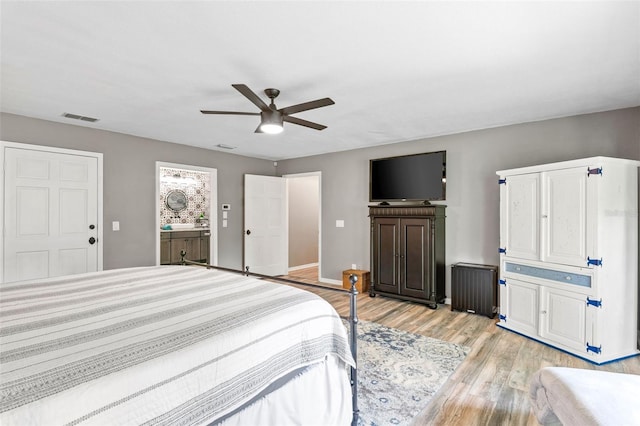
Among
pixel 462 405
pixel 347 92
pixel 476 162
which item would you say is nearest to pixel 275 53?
pixel 347 92

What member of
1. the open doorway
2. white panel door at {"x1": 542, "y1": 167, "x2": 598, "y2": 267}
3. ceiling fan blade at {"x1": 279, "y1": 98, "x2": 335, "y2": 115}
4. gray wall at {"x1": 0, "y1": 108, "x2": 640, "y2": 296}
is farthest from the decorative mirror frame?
white panel door at {"x1": 542, "y1": 167, "x2": 598, "y2": 267}

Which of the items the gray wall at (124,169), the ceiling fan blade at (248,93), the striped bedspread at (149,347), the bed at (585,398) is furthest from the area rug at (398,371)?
the gray wall at (124,169)

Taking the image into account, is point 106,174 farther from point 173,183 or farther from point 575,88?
point 575,88

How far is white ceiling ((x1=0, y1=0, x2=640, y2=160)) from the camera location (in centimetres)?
177

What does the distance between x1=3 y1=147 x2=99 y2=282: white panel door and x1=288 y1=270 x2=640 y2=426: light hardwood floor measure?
10.5 feet

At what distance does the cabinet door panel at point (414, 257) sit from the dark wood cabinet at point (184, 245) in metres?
3.39

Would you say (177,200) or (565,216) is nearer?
(565,216)

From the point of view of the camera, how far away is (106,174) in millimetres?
4215

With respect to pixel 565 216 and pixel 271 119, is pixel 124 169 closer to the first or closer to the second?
pixel 271 119

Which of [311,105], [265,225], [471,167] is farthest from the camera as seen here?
[265,225]

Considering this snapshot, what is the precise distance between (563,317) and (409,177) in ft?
8.02

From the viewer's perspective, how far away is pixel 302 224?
7.43 m

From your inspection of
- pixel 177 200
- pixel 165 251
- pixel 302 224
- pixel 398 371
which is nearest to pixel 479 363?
pixel 398 371

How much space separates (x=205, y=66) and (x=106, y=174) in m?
2.72
